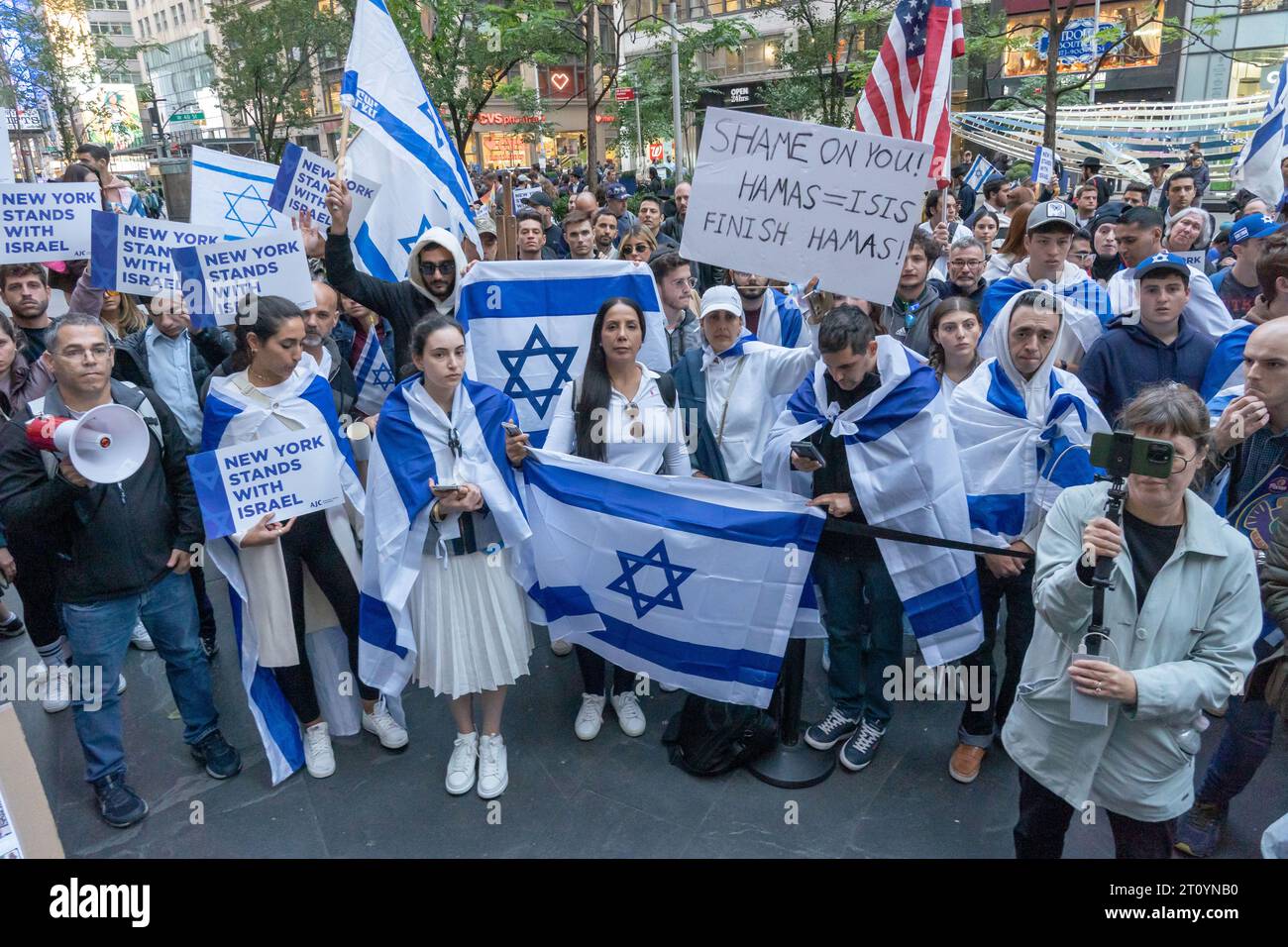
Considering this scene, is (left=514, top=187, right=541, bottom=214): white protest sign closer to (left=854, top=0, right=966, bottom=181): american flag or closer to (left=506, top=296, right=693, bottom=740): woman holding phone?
(left=854, top=0, right=966, bottom=181): american flag

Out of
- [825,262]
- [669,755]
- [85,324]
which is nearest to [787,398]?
[825,262]

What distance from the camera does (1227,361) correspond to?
3707 mm

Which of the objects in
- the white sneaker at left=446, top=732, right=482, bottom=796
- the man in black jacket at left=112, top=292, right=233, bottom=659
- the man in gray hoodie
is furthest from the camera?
the man in gray hoodie

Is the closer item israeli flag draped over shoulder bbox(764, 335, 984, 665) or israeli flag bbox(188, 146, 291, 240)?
israeli flag draped over shoulder bbox(764, 335, 984, 665)

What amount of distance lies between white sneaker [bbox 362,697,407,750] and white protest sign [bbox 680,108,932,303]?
254cm

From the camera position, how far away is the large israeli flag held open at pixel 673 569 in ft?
11.8

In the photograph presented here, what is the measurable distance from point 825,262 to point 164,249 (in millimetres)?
3368

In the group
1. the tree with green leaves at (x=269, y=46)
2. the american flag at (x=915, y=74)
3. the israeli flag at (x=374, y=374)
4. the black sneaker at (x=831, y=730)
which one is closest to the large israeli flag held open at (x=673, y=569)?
the black sneaker at (x=831, y=730)

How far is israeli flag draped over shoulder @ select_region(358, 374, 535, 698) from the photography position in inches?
140

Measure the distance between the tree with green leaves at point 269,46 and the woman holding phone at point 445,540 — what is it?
25.1m

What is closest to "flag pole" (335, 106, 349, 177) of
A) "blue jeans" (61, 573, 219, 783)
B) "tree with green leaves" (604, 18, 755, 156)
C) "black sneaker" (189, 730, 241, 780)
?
"blue jeans" (61, 573, 219, 783)

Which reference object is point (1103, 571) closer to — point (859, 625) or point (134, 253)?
point (859, 625)

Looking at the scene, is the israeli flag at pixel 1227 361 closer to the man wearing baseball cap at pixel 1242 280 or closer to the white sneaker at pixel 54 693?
the man wearing baseball cap at pixel 1242 280

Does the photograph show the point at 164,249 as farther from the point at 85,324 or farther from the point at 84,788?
the point at 84,788
